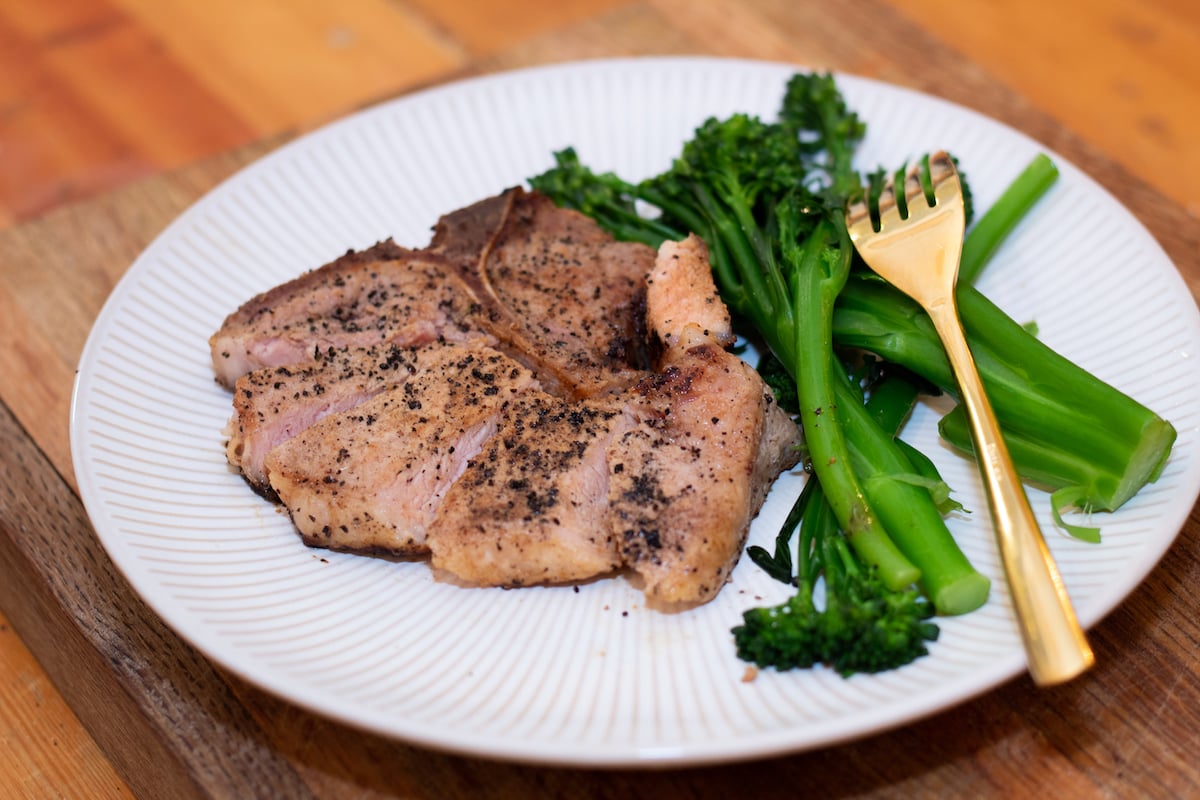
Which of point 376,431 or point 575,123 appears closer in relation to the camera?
point 376,431

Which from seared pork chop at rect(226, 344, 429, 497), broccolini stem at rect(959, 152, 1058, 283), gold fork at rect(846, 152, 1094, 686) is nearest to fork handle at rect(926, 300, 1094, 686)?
gold fork at rect(846, 152, 1094, 686)

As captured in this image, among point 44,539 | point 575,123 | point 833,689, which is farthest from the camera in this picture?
point 575,123

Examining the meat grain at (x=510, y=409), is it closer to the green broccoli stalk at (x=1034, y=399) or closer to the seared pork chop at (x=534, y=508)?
the seared pork chop at (x=534, y=508)

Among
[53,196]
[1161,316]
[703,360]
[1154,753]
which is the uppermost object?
[1161,316]

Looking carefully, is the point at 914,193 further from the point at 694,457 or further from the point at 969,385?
the point at 694,457

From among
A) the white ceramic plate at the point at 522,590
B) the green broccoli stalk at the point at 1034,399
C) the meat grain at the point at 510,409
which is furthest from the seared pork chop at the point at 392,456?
the green broccoli stalk at the point at 1034,399

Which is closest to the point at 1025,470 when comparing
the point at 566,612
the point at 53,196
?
the point at 566,612

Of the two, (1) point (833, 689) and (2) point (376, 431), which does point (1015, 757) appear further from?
(2) point (376, 431)
